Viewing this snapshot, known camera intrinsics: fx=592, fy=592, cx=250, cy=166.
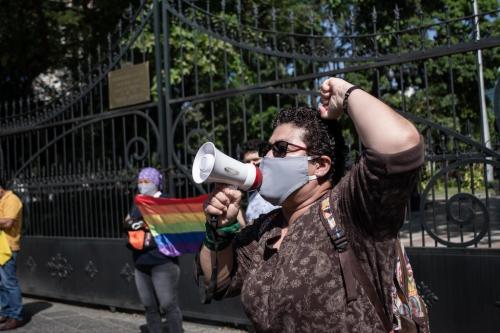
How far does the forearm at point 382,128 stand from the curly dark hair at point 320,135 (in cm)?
33

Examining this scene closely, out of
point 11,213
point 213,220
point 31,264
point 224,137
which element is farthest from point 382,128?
point 224,137

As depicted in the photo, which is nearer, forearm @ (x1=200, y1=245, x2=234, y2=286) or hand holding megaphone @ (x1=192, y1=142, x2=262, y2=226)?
hand holding megaphone @ (x1=192, y1=142, x2=262, y2=226)

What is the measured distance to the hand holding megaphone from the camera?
6.51ft

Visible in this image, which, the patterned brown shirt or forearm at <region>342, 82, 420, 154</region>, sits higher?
forearm at <region>342, 82, 420, 154</region>

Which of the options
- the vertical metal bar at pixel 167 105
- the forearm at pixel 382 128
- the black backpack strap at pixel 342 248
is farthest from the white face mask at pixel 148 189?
the forearm at pixel 382 128

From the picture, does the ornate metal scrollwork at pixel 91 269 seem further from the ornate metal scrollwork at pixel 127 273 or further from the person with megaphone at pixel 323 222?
the person with megaphone at pixel 323 222

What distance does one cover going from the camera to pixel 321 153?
2084mm

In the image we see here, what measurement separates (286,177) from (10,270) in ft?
17.4

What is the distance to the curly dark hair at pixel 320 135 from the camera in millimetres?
2084

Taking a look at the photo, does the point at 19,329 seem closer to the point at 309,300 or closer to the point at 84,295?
the point at 84,295

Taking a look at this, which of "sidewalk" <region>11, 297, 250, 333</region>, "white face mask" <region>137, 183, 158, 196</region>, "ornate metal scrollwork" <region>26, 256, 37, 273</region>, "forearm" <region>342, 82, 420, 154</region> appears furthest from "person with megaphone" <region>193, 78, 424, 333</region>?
"ornate metal scrollwork" <region>26, 256, 37, 273</region>

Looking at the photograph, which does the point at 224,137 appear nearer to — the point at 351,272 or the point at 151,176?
the point at 151,176

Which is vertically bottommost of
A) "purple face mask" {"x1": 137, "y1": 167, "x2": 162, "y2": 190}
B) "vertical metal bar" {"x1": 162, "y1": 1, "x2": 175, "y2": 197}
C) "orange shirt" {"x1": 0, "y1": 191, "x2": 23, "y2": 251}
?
"orange shirt" {"x1": 0, "y1": 191, "x2": 23, "y2": 251}

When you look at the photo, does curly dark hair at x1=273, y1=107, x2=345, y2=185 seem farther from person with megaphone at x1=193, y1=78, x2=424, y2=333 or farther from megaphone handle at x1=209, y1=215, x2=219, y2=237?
megaphone handle at x1=209, y1=215, x2=219, y2=237
